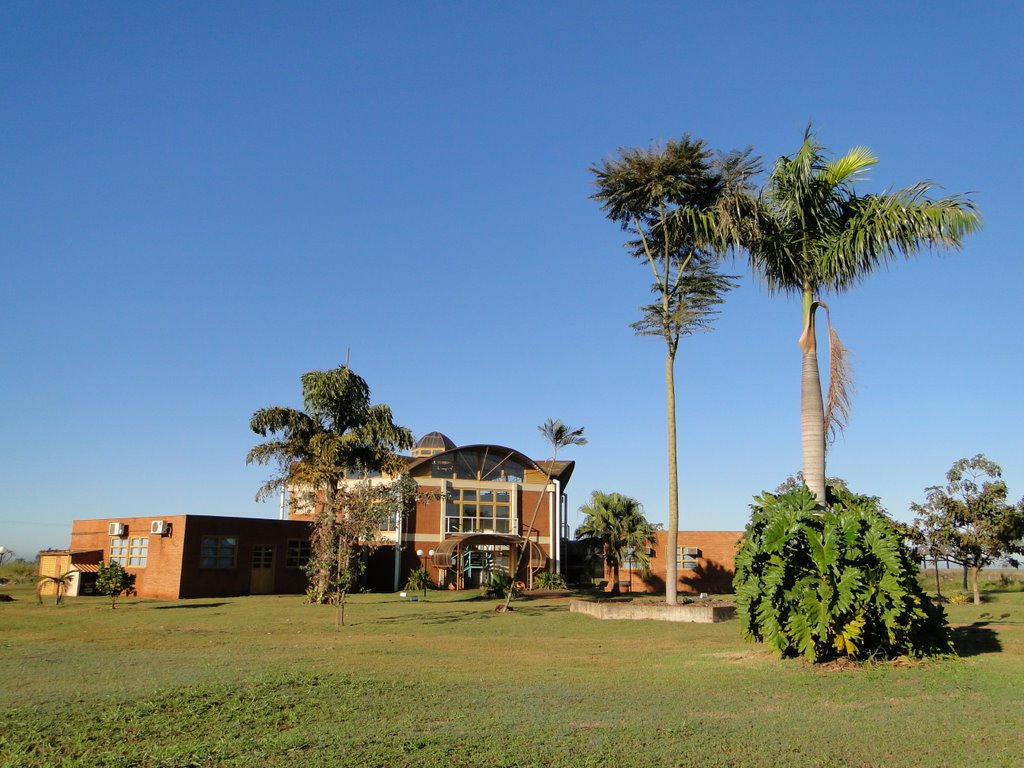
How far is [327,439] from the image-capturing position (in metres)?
29.7

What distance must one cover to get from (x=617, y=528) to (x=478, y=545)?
6.81 m

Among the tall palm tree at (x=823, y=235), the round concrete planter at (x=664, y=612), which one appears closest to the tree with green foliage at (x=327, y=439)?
the round concrete planter at (x=664, y=612)

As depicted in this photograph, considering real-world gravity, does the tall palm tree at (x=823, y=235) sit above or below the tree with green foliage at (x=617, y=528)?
above

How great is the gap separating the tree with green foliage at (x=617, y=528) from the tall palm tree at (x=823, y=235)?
24486 millimetres

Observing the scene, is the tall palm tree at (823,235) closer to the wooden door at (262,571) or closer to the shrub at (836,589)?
the shrub at (836,589)

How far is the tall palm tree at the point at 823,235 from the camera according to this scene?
1435 cm

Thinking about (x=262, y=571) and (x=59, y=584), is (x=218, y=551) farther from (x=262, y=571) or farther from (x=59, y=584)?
(x=59, y=584)

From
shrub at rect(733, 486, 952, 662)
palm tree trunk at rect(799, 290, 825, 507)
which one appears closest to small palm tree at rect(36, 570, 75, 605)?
shrub at rect(733, 486, 952, 662)

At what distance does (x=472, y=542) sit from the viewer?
1545 inches

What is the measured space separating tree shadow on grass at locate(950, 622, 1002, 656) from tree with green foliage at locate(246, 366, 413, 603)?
1927cm

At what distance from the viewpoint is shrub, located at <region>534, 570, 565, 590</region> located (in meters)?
39.6

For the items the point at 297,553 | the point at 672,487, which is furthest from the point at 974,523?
the point at 297,553

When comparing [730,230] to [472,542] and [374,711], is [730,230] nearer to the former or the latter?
[374,711]

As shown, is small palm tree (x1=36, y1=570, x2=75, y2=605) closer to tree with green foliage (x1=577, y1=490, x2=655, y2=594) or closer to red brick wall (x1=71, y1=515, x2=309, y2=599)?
red brick wall (x1=71, y1=515, x2=309, y2=599)
